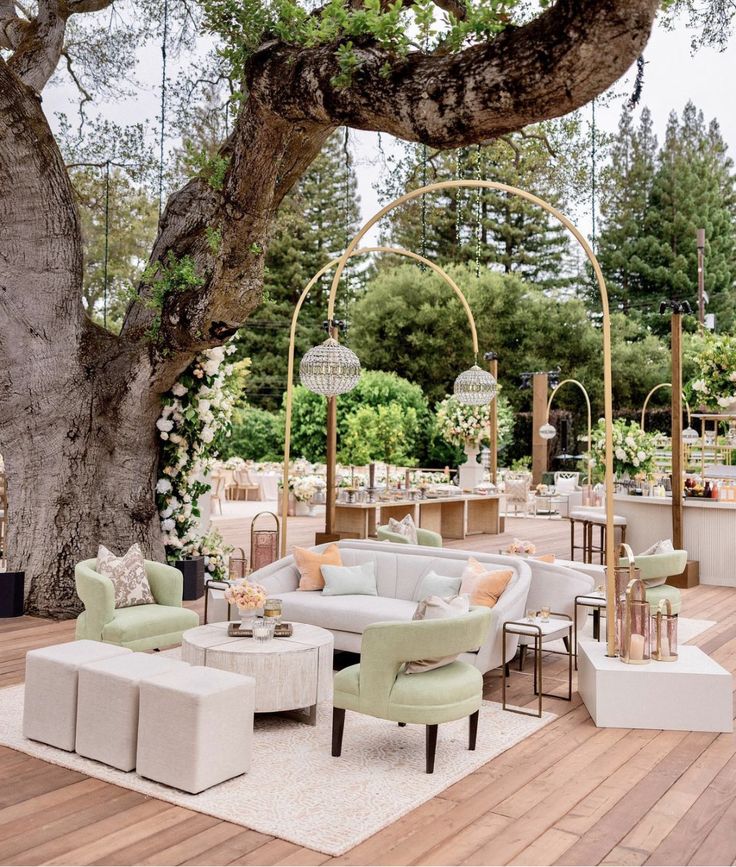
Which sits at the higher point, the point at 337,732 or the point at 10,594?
the point at 10,594

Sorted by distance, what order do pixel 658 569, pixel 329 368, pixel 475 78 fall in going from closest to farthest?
pixel 475 78 < pixel 658 569 < pixel 329 368

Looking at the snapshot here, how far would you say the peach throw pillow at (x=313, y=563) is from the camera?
7316 millimetres

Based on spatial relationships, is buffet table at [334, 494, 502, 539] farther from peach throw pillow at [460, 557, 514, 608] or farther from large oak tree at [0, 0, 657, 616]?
peach throw pillow at [460, 557, 514, 608]

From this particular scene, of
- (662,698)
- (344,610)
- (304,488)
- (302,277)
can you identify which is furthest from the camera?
(302,277)

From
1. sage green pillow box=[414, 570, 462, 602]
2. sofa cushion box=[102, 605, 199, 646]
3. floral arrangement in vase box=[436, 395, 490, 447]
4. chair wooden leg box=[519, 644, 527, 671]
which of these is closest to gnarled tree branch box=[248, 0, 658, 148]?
sage green pillow box=[414, 570, 462, 602]

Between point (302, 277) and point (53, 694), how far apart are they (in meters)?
27.1

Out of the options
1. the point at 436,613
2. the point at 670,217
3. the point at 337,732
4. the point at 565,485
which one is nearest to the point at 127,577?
the point at 337,732

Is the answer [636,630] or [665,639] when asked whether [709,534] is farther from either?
[636,630]

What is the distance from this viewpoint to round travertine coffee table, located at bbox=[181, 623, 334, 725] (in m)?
5.25

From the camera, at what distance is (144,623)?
6496 mm

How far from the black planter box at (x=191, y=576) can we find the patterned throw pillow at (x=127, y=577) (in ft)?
6.66

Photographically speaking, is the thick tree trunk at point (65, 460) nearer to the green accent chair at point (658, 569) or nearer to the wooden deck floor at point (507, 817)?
the wooden deck floor at point (507, 817)

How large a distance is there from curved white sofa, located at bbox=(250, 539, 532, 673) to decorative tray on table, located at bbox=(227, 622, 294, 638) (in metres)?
0.90

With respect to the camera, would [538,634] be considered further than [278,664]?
Yes
